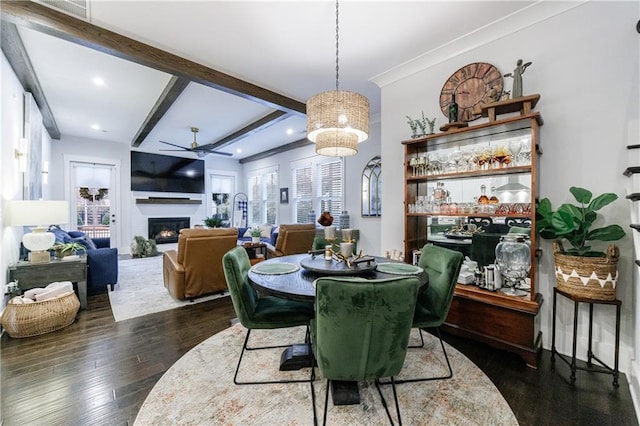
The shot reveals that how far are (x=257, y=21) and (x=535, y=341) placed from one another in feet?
12.1

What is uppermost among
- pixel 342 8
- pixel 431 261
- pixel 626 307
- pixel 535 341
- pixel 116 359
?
pixel 342 8

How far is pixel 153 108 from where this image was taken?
4.79 meters

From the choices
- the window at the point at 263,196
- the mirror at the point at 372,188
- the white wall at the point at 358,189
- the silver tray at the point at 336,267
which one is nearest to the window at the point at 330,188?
the white wall at the point at 358,189

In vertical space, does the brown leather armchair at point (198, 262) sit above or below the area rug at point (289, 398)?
above

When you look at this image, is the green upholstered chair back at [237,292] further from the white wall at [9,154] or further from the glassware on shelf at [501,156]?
the white wall at [9,154]

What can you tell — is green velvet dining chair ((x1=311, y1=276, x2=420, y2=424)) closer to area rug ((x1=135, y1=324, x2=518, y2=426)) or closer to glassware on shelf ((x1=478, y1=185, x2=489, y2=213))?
area rug ((x1=135, y1=324, x2=518, y2=426))

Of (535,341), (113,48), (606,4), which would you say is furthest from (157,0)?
(535,341)

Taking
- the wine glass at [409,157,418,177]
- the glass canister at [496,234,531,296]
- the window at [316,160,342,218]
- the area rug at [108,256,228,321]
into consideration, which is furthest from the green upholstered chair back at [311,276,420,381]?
the window at [316,160,342,218]

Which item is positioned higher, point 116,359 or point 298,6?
point 298,6

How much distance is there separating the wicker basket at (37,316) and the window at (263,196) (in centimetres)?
531

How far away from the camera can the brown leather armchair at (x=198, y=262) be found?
346 centimetres

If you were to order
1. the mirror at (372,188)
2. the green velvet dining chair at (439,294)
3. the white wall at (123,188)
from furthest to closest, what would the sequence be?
the white wall at (123,188)
the mirror at (372,188)
the green velvet dining chair at (439,294)

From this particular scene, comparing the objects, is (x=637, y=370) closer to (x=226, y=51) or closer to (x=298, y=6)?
(x=298, y=6)

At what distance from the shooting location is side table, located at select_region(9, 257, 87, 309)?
2.94 meters
